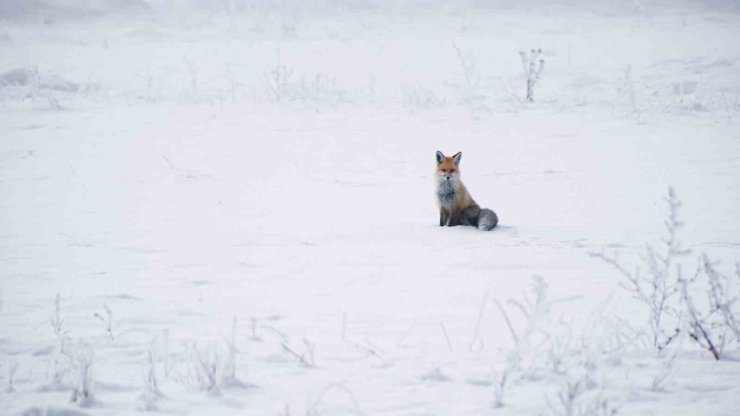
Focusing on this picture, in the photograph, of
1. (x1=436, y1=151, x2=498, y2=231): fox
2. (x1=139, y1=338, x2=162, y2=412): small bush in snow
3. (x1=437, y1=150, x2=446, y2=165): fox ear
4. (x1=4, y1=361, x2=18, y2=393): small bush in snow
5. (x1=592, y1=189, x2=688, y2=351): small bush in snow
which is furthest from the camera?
(x1=437, y1=150, x2=446, y2=165): fox ear

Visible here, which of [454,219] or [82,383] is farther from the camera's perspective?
[454,219]

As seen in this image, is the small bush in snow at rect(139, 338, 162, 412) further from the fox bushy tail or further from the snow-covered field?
the fox bushy tail

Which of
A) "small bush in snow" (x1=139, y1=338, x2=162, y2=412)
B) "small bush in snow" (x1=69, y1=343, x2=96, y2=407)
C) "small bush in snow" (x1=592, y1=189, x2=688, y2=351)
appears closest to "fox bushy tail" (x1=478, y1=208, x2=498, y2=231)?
"small bush in snow" (x1=592, y1=189, x2=688, y2=351)

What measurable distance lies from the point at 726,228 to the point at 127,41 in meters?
21.8

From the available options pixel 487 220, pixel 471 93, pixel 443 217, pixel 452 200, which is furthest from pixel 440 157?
pixel 471 93

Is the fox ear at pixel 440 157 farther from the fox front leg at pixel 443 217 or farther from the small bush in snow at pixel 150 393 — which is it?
the small bush in snow at pixel 150 393

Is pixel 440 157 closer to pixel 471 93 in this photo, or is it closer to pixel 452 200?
pixel 452 200

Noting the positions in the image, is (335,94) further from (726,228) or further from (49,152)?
(726,228)

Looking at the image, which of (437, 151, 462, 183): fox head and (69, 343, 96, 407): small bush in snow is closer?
(69, 343, 96, 407): small bush in snow

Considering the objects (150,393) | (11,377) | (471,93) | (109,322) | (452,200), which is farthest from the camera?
(471,93)

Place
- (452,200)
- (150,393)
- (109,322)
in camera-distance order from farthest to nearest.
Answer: (452,200) → (109,322) → (150,393)

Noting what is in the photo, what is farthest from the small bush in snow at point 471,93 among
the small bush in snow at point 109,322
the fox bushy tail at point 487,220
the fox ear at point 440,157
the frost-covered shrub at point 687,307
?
the small bush in snow at point 109,322

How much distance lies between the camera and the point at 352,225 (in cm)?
794

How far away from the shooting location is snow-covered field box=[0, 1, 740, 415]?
11.4 feet
